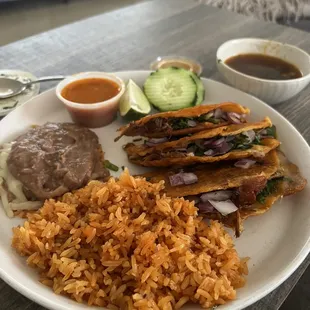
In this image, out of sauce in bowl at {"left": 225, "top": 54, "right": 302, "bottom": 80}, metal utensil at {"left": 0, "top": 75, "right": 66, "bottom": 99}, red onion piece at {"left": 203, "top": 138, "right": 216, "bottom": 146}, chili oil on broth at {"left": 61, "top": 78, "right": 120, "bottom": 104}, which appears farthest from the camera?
sauce in bowl at {"left": 225, "top": 54, "right": 302, "bottom": 80}

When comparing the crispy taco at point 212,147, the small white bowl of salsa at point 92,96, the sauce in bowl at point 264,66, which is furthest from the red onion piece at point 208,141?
the sauce in bowl at point 264,66

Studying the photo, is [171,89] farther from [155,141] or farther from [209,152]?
[209,152]

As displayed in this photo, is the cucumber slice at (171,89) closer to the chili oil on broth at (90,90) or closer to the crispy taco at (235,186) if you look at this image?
the chili oil on broth at (90,90)

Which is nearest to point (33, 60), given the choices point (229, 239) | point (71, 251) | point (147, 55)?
point (147, 55)

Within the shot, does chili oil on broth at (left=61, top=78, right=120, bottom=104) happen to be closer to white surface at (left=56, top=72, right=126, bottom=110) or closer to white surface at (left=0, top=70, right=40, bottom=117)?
white surface at (left=56, top=72, right=126, bottom=110)

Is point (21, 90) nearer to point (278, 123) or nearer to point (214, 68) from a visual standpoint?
point (214, 68)

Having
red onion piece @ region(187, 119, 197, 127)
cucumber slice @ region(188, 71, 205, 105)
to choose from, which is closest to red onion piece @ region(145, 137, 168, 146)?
red onion piece @ region(187, 119, 197, 127)

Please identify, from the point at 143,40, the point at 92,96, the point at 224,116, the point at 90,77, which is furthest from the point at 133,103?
the point at 143,40
